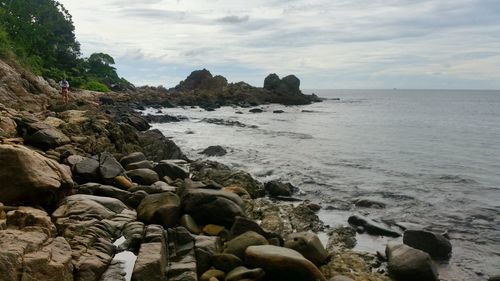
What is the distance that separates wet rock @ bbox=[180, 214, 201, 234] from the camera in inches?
300

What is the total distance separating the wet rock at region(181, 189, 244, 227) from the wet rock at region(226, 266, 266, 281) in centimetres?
217

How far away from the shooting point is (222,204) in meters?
8.24

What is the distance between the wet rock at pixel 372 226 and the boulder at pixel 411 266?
1973 millimetres

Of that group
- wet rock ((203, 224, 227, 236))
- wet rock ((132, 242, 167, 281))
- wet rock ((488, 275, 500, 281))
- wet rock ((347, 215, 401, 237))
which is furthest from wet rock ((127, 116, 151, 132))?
wet rock ((488, 275, 500, 281))

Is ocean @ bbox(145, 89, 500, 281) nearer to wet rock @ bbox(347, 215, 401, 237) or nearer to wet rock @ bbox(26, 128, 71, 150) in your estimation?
wet rock @ bbox(347, 215, 401, 237)

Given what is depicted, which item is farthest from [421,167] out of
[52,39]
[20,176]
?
[52,39]

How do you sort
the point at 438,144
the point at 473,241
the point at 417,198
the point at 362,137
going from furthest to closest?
the point at 362,137
the point at 438,144
the point at 417,198
the point at 473,241

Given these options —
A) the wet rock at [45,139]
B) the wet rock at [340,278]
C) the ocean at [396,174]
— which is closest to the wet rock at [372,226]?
the ocean at [396,174]

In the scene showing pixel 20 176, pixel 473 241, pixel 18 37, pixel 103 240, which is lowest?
pixel 473 241

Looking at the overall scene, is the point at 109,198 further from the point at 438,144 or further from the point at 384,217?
the point at 438,144

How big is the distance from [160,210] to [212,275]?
2.19 m

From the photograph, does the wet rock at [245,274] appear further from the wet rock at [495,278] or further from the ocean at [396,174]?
the wet rock at [495,278]

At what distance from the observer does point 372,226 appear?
9.44 m

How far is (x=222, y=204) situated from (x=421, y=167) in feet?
41.9
